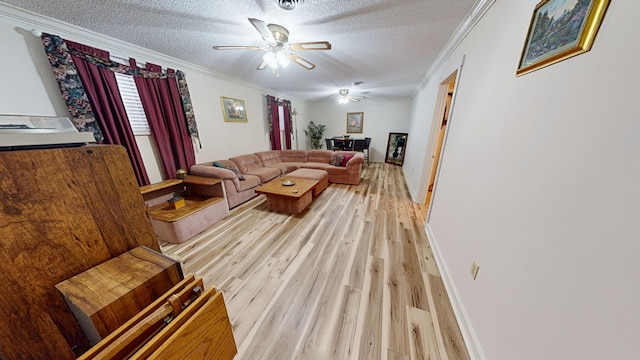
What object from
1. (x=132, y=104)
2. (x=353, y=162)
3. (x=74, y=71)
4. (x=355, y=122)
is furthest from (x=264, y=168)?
(x=355, y=122)

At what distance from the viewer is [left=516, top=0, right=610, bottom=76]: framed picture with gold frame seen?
2.14ft

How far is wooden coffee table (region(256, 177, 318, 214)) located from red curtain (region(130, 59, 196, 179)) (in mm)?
1308

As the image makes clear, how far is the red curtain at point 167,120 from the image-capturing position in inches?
92.7

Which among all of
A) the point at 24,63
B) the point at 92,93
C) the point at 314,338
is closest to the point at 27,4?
the point at 24,63

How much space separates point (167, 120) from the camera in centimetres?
258

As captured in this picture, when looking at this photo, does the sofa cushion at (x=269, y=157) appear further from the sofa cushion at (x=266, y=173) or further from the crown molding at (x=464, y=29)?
the crown molding at (x=464, y=29)

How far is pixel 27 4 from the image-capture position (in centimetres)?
142

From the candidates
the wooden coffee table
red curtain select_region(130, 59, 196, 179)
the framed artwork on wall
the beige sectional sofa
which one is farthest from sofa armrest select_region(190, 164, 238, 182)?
the framed artwork on wall

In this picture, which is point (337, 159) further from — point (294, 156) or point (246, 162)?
point (246, 162)

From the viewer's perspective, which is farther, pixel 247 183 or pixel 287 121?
pixel 287 121

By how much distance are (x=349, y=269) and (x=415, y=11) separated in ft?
7.86

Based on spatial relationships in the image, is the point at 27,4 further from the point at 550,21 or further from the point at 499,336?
the point at 499,336

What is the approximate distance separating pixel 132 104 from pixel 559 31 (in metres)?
3.76

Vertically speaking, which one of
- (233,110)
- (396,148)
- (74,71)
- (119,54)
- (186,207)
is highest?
(119,54)
